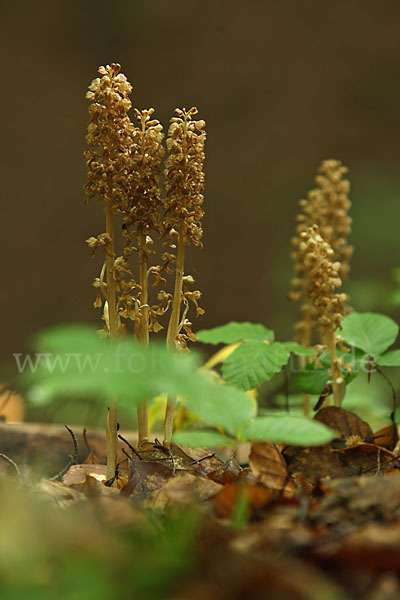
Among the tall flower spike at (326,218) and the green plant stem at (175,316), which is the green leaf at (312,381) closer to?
the tall flower spike at (326,218)

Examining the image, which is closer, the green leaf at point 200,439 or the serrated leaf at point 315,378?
the green leaf at point 200,439

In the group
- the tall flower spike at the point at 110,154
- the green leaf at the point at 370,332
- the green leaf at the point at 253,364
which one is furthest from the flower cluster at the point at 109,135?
the green leaf at the point at 370,332

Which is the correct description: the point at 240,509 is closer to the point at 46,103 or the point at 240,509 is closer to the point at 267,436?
the point at 267,436

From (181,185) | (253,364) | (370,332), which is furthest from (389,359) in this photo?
(181,185)

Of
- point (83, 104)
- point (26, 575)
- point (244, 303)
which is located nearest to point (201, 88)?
point (83, 104)

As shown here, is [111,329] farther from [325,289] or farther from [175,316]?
[325,289]

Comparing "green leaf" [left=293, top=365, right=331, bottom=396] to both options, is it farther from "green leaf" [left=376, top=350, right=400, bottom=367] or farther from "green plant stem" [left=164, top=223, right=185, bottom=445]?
"green plant stem" [left=164, top=223, right=185, bottom=445]

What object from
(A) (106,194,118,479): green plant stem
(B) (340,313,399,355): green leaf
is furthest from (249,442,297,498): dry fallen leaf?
(B) (340,313,399,355): green leaf

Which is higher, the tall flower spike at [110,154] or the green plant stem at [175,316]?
the tall flower spike at [110,154]
